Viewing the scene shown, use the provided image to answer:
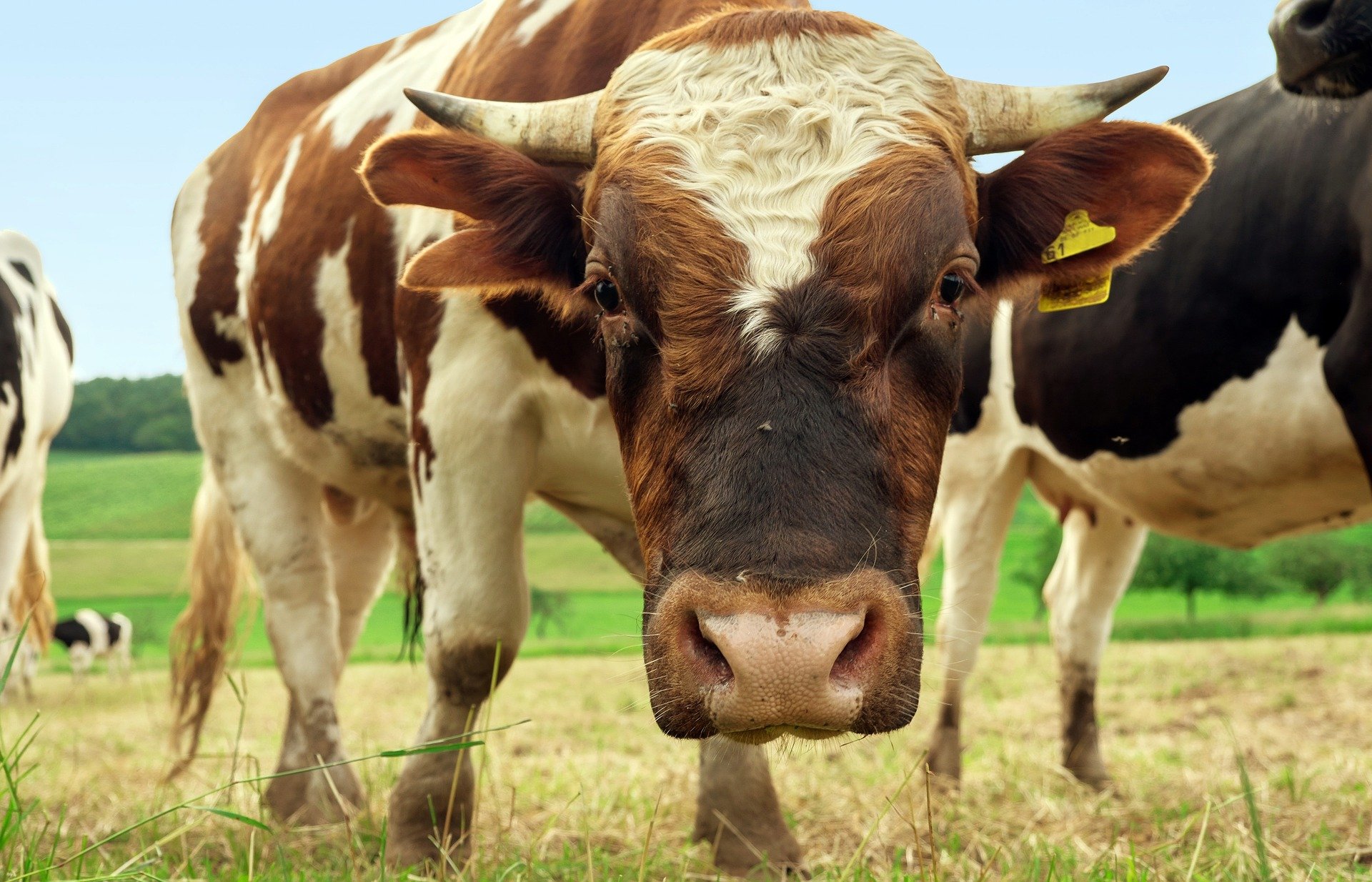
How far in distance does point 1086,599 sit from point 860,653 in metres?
3.89

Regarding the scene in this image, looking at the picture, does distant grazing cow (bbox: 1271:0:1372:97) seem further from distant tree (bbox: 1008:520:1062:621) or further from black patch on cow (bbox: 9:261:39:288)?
distant tree (bbox: 1008:520:1062:621)

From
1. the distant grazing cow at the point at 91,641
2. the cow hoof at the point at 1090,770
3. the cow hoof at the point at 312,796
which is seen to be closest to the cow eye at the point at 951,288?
the cow hoof at the point at 312,796

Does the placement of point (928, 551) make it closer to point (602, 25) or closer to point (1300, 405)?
point (1300, 405)

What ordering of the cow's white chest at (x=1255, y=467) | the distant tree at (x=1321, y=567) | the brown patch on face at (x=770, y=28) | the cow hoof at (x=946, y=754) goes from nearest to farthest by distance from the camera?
the brown patch on face at (x=770, y=28) → the cow's white chest at (x=1255, y=467) → the cow hoof at (x=946, y=754) → the distant tree at (x=1321, y=567)

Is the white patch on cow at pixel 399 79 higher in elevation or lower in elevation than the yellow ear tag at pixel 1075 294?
higher

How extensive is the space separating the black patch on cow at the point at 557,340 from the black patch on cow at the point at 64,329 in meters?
4.91

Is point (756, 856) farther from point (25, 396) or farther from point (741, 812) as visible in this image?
point (25, 396)

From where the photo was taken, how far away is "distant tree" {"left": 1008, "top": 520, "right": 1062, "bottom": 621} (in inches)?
921

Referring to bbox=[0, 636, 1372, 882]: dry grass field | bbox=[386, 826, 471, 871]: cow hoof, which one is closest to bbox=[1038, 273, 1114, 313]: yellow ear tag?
bbox=[0, 636, 1372, 882]: dry grass field

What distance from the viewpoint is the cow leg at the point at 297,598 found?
4.25 m

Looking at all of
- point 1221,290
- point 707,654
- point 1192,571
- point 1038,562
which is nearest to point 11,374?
point 707,654

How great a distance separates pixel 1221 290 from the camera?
13.0ft

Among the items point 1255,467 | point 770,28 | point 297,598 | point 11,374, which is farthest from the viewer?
point 11,374

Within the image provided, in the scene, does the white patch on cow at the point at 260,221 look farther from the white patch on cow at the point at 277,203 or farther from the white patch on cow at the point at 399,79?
the white patch on cow at the point at 399,79
